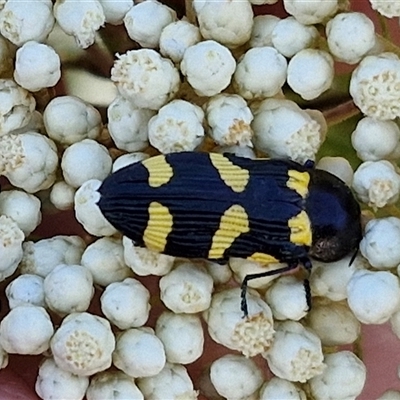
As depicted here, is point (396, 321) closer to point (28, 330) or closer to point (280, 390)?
point (280, 390)

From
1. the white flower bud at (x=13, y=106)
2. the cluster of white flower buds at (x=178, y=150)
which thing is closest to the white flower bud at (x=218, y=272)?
the cluster of white flower buds at (x=178, y=150)

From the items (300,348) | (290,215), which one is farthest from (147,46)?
(300,348)

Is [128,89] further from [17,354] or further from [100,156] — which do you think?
[17,354]

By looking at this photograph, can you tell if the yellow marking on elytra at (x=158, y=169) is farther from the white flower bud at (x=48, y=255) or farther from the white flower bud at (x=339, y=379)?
the white flower bud at (x=339, y=379)

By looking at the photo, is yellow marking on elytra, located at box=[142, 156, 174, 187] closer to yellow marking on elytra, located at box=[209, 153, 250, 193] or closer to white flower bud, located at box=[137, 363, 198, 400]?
yellow marking on elytra, located at box=[209, 153, 250, 193]

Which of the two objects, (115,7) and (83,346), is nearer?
(83,346)

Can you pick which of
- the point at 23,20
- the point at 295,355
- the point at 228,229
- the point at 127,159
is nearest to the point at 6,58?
the point at 23,20
